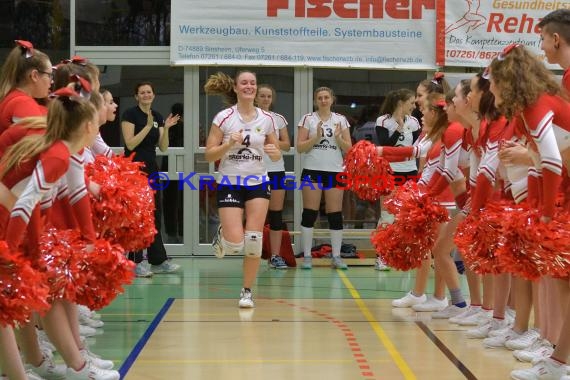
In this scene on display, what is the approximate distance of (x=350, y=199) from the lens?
10922mm

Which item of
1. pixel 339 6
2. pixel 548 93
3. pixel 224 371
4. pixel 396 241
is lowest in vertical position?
pixel 224 371

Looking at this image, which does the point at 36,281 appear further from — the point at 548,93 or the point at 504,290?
the point at 504,290

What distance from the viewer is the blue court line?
4.75 metres

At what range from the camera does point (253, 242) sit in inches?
265

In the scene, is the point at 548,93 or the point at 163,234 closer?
the point at 548,93

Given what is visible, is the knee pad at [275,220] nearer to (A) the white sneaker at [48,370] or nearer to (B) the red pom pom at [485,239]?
(B) the red pom pom at [485,239]

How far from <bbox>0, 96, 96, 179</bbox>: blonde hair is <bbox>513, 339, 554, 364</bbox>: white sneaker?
262 centimetres

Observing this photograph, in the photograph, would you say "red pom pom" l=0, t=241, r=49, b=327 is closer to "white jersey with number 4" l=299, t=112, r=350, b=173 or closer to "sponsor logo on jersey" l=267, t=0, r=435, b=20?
"white jersey with number 4" l=299, t=112, r=350, b=173

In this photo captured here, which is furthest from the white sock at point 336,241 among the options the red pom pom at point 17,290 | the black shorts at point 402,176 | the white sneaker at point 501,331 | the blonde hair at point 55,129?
the red pom pom at point 17,290

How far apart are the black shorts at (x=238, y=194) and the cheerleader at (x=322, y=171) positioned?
262cm

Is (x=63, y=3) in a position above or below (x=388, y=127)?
above

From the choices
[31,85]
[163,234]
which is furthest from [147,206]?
[163,234]

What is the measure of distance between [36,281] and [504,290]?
3180 mm

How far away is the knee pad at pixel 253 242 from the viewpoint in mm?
6715
